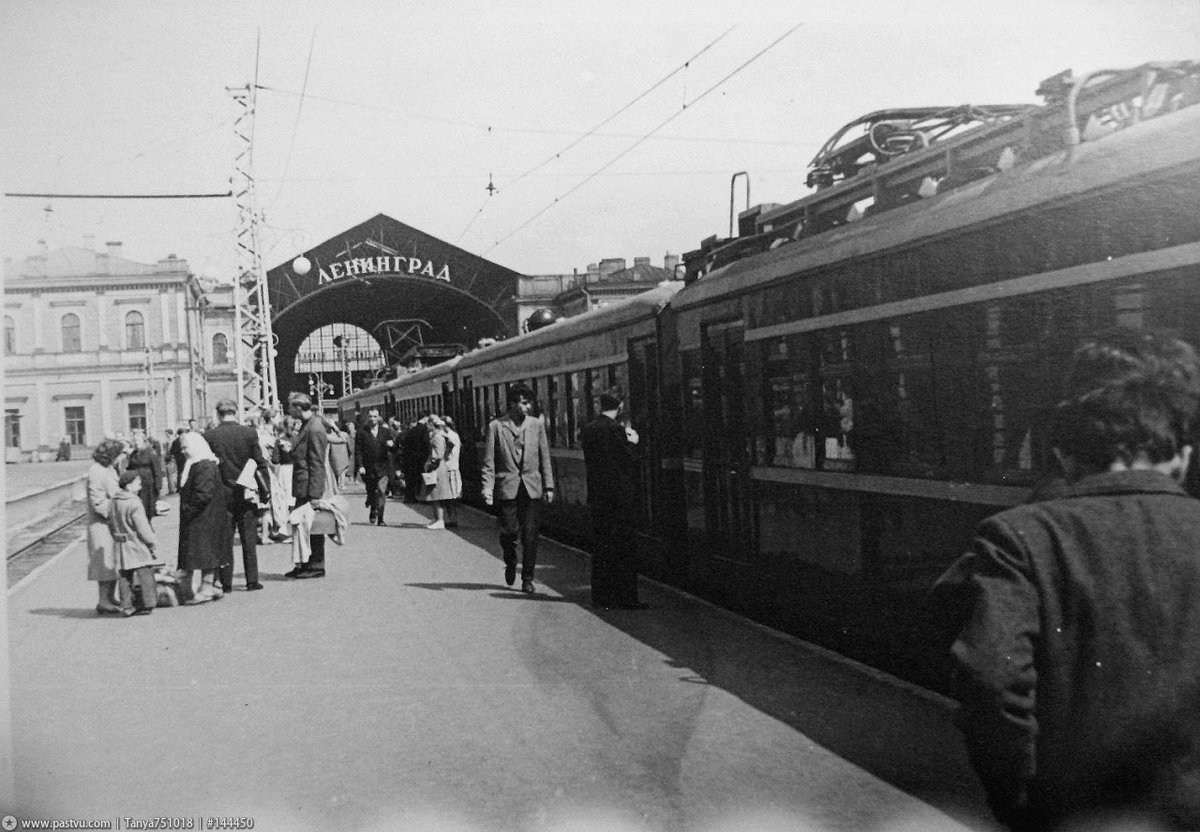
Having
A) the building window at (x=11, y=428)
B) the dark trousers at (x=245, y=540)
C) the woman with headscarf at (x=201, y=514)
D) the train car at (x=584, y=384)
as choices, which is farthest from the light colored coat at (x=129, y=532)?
the building window at (x=11, y=428)

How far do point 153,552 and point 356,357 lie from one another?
65.5 meters

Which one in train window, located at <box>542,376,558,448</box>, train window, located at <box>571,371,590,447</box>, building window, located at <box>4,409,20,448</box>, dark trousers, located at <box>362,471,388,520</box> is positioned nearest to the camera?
building window, located at <box>4,409,20,448</box>

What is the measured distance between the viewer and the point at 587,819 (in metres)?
4.93

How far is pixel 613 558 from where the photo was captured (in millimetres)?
10023

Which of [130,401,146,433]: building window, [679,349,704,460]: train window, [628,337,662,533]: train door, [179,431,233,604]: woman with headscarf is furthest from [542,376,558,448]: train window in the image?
[130,401,146,433]: building window

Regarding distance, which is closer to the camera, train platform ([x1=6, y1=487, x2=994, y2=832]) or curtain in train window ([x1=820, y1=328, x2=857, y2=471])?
train platform ([x1=6, y1=487, x2=994, y2=832])

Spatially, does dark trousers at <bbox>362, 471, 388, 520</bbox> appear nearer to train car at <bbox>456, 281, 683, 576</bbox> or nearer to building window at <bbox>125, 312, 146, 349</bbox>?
train car at <bbox>456, 281, 683, 576</bbox>

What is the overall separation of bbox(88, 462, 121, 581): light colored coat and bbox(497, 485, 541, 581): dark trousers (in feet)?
10.4

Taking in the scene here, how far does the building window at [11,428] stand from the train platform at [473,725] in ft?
4.81

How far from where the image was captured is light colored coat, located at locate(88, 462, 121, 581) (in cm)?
1032

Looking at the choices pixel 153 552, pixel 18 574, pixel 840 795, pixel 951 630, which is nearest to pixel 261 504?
pixel 153 552

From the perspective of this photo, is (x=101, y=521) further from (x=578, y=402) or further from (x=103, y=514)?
(x=578, y=402)

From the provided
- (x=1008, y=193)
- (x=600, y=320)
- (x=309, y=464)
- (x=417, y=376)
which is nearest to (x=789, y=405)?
(x=1008, y=193)

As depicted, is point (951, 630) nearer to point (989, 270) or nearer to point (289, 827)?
point (289, 827)
